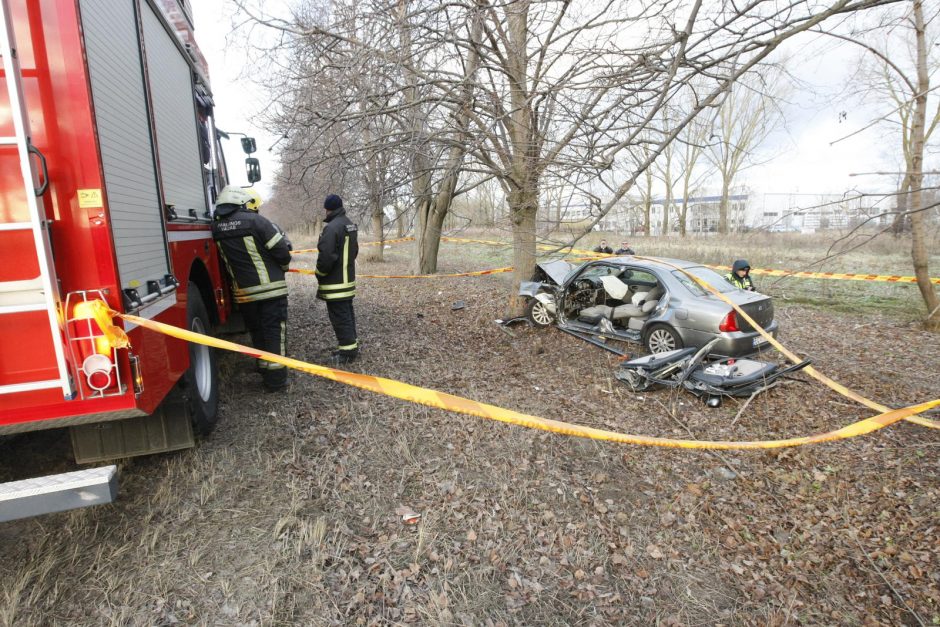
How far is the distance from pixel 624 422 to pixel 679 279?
2.43 m

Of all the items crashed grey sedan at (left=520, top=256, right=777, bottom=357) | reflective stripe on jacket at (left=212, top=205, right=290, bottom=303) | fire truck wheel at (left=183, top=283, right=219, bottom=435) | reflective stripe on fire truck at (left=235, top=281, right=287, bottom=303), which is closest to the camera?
fire truck wheel at (left=183, top=283, right=219, bottom=435)

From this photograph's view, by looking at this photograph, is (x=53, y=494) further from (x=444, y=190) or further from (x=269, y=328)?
(x=444, y=190)

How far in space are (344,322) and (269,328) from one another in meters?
0.88

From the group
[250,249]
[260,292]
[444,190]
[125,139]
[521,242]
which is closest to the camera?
[125,139]

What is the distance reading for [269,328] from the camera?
15.3 feet

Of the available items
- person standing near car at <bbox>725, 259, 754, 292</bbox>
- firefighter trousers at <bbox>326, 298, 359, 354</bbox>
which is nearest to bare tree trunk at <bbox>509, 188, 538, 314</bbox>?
firefighter trousers at <bbox>326, 298, 359, 354</bbox>

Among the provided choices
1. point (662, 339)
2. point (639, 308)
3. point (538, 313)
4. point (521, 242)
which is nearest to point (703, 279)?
point (639, 308)

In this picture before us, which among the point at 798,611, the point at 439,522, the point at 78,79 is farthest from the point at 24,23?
the point at 798,611

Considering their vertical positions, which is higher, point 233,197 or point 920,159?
point 920,159

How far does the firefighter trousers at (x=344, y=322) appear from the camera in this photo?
529 centimetres

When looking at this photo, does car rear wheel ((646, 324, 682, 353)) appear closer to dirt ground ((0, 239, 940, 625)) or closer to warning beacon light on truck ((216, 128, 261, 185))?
dirt ground ((0, 239, 940, 625))

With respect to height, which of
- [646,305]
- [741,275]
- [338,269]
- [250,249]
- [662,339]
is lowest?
[662,339]

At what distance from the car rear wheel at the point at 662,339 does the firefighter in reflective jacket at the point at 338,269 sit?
372 centimetres

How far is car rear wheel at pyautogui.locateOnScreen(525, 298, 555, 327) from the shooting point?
734 centimetres
